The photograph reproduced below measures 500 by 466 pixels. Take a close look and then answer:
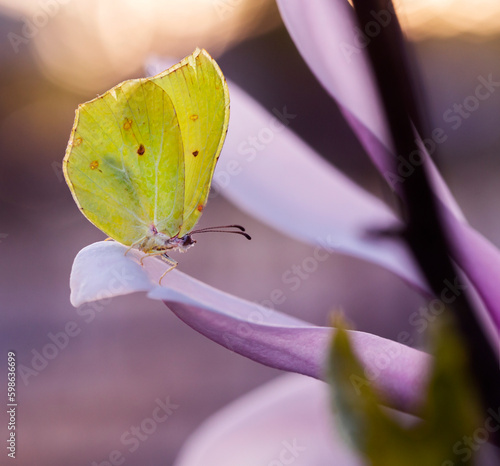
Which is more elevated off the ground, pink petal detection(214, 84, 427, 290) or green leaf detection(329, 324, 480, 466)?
green leaf detection(329, 324, 480, 466)

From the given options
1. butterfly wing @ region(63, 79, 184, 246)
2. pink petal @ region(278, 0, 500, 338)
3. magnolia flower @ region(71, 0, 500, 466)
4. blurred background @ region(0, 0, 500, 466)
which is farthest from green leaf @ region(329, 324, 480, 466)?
blurred background @ region(0, 0, 500, 466)

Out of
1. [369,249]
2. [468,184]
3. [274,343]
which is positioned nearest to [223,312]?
[274,343]

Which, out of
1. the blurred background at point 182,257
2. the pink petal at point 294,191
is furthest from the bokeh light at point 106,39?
the pink petal at point 294,191

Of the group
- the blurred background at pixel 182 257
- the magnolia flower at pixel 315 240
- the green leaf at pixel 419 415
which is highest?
the green leaf at pixel 419 415

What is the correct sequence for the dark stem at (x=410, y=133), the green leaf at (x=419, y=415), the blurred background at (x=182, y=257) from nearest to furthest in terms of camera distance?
the green leaf at (x=419, y=415) → the dark stem at (x=410, y=133) → the blurred background at (x=182, y=257)

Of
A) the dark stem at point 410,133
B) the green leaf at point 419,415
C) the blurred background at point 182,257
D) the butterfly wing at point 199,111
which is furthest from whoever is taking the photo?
the blurred background at point 182,257

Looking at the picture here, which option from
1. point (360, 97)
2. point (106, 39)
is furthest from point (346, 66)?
point (106, 39)

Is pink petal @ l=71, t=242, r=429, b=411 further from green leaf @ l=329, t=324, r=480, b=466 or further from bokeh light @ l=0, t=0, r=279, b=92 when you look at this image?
bokeh light @ l=0, t=0, r=279, b=92

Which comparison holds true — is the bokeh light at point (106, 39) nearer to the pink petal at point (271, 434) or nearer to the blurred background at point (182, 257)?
the blurred background at point (182, 257)

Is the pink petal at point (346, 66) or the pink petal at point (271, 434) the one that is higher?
the pink petal at point (346, 66)
